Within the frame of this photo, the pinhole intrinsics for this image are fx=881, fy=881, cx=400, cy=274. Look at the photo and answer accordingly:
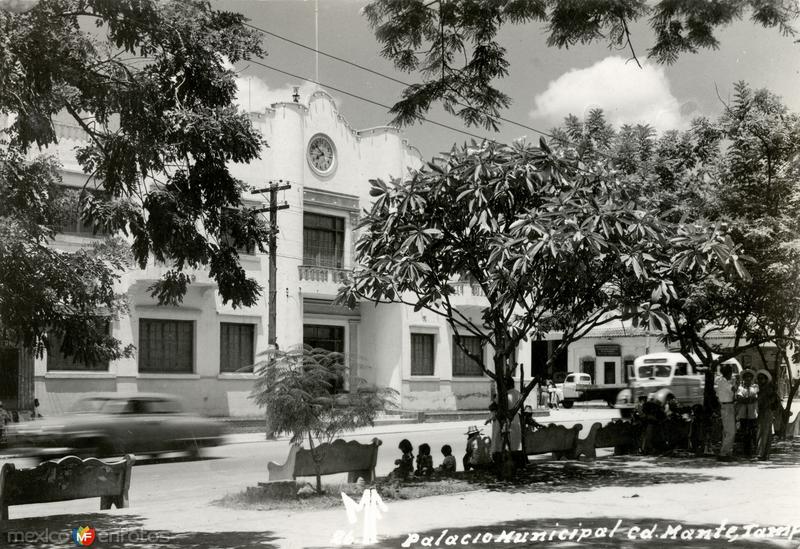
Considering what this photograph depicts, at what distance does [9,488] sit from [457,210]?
6601mm

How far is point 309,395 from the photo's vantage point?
34.4 feet

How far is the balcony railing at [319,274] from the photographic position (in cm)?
2431

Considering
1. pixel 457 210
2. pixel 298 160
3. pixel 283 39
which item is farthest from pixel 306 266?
pixel 283 39

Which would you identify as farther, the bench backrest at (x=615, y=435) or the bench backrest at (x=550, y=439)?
the bench backrest at (x=615, y=435)

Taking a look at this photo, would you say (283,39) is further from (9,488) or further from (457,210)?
(9,488)

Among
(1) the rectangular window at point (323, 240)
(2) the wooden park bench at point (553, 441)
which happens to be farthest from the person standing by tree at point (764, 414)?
(1) the rectangular window at point (323, 240)

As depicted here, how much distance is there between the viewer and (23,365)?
20734 mm

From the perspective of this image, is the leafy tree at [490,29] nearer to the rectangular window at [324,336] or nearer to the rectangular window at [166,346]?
Result: the rectangular window at [324,336]

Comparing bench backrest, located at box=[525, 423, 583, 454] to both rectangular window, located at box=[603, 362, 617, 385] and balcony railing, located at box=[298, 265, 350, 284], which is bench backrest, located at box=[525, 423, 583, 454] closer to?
Answer: balcony railing, located at box=[298, 265, 350, 284]

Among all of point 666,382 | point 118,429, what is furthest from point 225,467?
point 666,382

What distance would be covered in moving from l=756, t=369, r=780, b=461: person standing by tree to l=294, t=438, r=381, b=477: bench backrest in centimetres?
674

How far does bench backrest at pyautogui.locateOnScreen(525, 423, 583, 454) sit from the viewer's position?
14695mm

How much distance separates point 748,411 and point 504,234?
22.7 ft

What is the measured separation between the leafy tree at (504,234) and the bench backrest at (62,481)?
12.7ft
